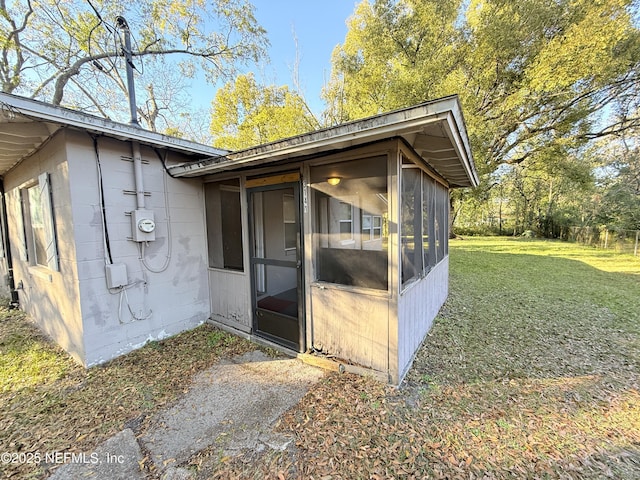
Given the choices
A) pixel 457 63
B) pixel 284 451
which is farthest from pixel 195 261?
pixel 457 63

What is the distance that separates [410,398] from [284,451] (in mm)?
1286

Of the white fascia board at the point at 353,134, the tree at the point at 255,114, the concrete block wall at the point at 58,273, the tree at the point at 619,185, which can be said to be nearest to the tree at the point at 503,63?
the tree at the point at 255,114

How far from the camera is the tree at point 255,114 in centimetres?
1179

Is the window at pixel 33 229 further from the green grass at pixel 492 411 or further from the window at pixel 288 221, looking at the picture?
the green grass at pixel 492 411

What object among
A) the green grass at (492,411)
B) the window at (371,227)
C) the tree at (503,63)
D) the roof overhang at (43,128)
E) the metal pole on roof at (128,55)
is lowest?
the green grass at (492,411)

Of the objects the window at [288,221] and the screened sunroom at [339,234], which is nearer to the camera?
the screened sunroom at [339,234]

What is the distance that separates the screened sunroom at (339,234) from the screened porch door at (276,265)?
0.02m

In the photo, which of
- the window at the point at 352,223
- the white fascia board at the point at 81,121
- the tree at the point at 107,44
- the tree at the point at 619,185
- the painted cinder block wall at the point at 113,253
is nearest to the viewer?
the white fascia board at the point at 81,121

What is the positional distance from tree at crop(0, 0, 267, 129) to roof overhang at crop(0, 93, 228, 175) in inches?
228

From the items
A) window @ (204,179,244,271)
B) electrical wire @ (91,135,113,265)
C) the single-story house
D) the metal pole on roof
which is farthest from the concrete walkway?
the metal pole on roof

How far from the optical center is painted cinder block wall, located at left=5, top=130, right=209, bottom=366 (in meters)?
2.97

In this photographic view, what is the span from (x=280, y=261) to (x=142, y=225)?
189 cm

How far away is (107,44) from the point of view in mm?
7918

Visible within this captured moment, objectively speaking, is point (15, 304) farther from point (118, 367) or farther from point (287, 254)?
point (287, 254)
